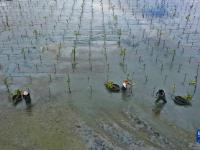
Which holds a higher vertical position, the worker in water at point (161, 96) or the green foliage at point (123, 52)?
the green foliage at point (123, 52)

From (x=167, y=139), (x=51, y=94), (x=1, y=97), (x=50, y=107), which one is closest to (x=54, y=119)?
(x=50, y=107)

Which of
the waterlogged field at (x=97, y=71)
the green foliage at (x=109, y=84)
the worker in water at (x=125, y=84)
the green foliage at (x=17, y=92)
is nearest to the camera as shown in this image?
the waterlogged field at (x=97, y=71)

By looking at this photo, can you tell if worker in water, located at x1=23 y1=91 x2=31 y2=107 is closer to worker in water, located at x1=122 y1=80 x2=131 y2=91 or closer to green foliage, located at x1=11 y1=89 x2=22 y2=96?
green foliage, located at x1=11 y1=89 x2=22 y2=96

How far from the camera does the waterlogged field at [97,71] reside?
1139 centimetres

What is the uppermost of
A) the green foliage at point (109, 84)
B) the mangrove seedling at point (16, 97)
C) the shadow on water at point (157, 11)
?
Result: the shadow on water at point (157, 11)

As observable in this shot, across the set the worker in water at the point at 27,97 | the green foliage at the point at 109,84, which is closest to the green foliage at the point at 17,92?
the worker in water at the point at 27,97

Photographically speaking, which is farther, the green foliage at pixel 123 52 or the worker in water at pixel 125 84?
the green foliage at pixel 123 52

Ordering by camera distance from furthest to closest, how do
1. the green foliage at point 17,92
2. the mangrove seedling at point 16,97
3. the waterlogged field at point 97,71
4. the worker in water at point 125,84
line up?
the worker in water at point 125,84
the green foliage at point 17,92
the mangrove seedling at point 16,97
the waterlogged field at point 97,71

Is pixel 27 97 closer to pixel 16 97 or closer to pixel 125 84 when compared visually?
pixel 16 97

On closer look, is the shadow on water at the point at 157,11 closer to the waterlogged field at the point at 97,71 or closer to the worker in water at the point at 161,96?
the waterlogged field at the point at 97,71

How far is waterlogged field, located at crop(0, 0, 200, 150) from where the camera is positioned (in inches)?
448

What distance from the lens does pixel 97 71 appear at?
14.9 metres

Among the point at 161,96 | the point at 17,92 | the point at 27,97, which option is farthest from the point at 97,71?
the point at 17,92

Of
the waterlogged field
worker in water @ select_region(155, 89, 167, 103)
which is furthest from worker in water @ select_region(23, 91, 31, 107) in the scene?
worker in water @ select_region(155, 89, 167, 103)
